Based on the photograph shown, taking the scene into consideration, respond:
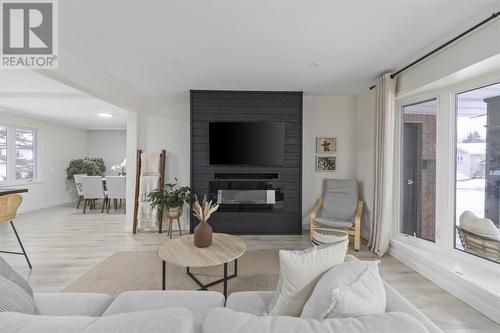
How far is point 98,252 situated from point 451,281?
4.23 m

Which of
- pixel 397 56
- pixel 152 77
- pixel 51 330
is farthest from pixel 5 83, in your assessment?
pixel 397 56

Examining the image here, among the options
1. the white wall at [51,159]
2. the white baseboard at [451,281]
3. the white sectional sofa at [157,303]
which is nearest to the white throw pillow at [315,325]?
the white sectional sofa at [157,303]

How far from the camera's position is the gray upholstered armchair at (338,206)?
363 cm

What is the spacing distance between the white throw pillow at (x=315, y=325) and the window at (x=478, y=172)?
2.39 metres

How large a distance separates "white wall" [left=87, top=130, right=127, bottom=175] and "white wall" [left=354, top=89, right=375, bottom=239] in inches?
285

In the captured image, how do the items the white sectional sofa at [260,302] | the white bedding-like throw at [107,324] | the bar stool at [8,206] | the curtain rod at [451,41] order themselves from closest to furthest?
1. the white bedding-like throw at [107,324]
2. the white sectional sofa at [260,302]
3. the curtain rod at [451,41]
4. the bar stool at [8,206]

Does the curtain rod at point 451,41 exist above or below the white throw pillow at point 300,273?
above

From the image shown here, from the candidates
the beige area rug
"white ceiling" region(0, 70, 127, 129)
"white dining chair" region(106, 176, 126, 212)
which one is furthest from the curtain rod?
"white dining chair" region(106, 176, 126, 212)

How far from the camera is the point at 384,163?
10.3 ft

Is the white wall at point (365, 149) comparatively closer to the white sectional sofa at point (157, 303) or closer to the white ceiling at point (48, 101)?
the white sectional sofa at point (157, 303)

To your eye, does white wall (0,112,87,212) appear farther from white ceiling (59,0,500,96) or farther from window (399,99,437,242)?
window (399,99,437,242)

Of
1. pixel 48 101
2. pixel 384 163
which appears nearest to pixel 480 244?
pixel 384 163

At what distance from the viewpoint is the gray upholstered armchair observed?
363 cm

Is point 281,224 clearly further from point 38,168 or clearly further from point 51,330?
point 38,168
